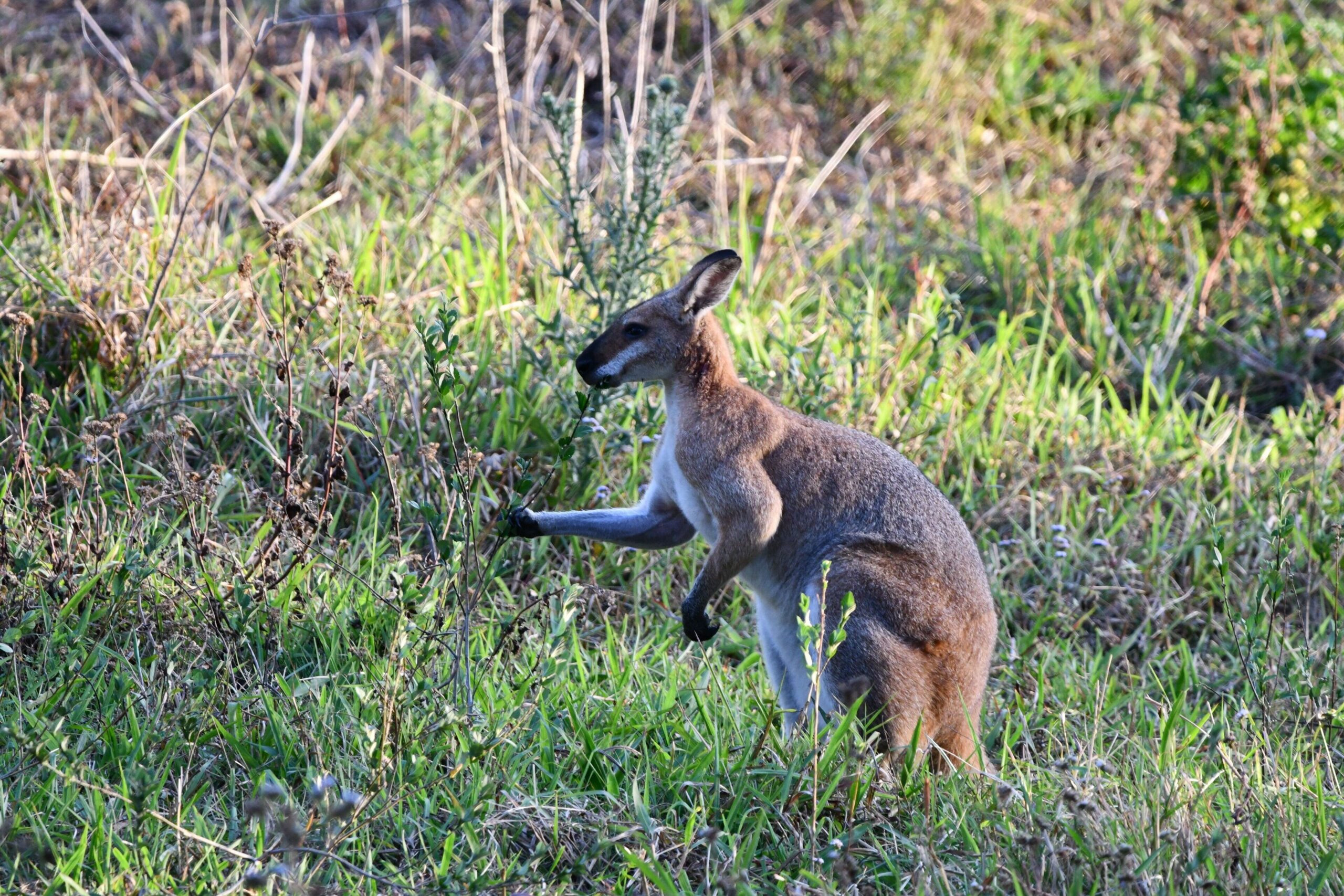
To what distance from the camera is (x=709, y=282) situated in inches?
165

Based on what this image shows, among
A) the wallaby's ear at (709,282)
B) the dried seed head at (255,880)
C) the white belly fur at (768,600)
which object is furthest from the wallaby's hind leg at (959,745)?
the dried seed head at (255,880)

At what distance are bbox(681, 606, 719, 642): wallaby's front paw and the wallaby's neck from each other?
0.65m

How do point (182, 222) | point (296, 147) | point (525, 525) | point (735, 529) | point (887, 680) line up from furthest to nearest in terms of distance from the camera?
point (296, 147), point (182, 222), point (525, 525), point (735, 529), point (887, 680)

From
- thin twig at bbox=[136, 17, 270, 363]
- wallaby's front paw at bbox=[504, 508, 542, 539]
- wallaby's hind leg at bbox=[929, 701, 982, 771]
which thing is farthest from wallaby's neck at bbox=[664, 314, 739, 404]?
thin twig at bbox=[136, 17, 270, 363]

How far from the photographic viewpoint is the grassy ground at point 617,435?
3328mm

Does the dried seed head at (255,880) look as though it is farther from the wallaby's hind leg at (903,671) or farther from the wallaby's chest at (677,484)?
the wallaby's chest at (677,484)

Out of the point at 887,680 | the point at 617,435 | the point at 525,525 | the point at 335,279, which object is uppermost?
the point at 335,279

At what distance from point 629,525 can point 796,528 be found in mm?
545

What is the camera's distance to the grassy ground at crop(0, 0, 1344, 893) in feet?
10.9

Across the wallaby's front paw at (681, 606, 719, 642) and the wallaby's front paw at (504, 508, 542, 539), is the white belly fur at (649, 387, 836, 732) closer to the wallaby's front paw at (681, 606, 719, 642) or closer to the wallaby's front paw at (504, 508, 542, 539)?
the wallaby's front paw at (681, 606, 719, 642)

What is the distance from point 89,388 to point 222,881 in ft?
8.61

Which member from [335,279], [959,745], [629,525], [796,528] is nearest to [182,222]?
[335,279]

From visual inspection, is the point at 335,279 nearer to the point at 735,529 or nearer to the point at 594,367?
the point at 594,367

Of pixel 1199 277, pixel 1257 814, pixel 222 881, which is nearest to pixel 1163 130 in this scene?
pixel 1199 277
